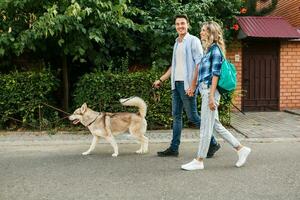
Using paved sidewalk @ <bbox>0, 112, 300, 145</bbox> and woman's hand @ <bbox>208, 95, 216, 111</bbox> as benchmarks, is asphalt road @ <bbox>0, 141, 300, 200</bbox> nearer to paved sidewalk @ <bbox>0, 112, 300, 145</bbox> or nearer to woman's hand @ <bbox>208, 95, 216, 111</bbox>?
paved sidewalk @ <bbox>0, 112, 300, 145</bbox>

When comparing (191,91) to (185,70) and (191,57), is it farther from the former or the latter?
(191,57)

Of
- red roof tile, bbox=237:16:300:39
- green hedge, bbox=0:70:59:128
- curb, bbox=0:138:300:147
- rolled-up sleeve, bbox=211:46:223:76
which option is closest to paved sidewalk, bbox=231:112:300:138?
curb, bbox=0:138:300:147

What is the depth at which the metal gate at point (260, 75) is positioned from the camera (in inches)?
572

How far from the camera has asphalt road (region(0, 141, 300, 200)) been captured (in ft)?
18.5

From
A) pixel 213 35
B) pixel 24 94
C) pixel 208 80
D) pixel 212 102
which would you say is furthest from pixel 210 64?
pixel 24 94

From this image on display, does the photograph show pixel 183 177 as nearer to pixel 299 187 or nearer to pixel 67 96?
pixel 299 187

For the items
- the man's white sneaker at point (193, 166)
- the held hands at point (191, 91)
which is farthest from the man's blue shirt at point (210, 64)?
the man's white sneaker at point (193, 166)

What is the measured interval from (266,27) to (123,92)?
18.6 ft

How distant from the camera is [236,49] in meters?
14.4

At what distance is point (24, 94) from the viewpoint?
1041cm

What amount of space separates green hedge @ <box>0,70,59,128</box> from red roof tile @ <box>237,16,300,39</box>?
236 inches

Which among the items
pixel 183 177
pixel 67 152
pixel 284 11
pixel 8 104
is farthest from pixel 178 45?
pixel 284 11

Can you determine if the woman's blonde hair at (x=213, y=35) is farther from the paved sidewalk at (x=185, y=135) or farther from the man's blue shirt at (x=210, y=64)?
the paved sidewalk at (x=185, y=135)

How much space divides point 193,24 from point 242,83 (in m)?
3.96
